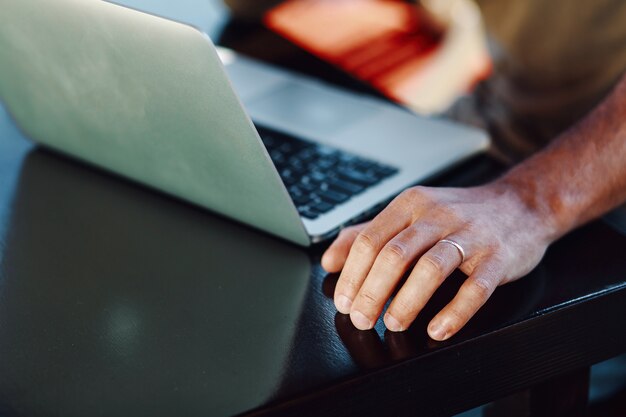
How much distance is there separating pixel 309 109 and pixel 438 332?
54cm

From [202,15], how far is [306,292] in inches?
37.4

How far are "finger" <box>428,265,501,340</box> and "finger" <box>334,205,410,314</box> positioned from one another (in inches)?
3.0

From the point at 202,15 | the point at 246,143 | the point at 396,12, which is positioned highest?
the point at 246,143

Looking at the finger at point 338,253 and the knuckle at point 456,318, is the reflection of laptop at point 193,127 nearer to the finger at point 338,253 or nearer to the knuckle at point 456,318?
the finger at point 338,253

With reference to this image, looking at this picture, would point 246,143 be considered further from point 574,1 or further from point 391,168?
point 574,1

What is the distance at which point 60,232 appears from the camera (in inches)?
35.4

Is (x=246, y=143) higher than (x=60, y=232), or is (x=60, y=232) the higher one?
(x=246, y=143)

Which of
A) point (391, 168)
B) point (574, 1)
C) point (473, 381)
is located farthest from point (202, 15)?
point (473, 381)

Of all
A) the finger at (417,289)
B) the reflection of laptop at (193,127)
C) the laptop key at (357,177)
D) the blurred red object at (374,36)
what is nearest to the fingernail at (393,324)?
the finger at (417,289)

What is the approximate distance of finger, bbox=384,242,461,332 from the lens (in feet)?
2.32

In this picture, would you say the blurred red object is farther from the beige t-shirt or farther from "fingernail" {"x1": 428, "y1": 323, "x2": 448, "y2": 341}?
"fingernail" {"x1": 428, "y1": 323, "x2": 448, "y2": 341}

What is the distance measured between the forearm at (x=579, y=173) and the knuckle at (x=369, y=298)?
0.65 feet

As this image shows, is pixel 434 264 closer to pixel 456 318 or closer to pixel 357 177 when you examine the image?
pixel 456 318

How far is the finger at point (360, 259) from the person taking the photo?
0.74 m
